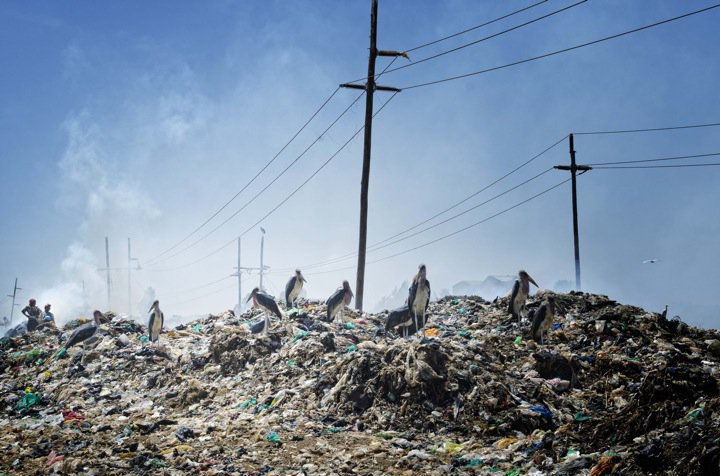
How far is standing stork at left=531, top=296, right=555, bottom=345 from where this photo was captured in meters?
12.8

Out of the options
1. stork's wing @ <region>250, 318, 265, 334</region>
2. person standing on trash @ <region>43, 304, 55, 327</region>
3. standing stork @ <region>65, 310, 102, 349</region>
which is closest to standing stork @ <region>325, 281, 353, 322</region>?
stork's wing @ <region>250, 318, 265, 334</region>

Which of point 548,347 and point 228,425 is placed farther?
point 548,347

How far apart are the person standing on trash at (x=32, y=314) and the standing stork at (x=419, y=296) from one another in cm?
1688

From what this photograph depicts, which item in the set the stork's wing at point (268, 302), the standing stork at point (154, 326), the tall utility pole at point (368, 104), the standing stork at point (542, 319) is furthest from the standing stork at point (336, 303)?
the standing stork at point (542, 319)

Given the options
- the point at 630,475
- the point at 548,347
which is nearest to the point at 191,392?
the point at 548,347

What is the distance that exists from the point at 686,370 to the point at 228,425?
7.39 meters

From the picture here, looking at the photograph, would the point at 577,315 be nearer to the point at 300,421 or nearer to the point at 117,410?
the point at 300,421

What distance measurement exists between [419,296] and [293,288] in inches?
243

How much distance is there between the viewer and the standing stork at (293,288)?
19.2 meters

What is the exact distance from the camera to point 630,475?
18.0 feet

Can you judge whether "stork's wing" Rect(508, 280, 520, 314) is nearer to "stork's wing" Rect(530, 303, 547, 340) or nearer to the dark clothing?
"stork's wing" Rect(530, 303, 547, 340)

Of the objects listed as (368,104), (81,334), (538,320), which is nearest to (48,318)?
(81,334)

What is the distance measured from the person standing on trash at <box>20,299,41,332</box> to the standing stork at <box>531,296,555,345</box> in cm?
1992

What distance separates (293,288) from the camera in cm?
1927
